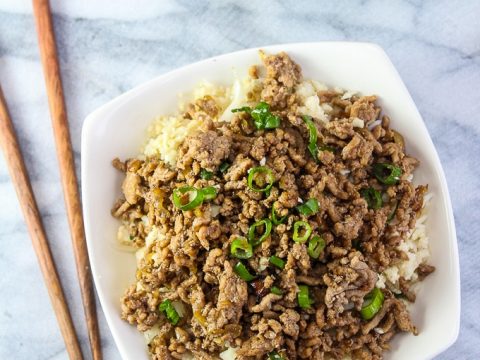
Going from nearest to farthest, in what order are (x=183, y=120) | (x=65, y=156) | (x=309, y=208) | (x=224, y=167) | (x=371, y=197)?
(x=309, y=208) → (x=224, y=167) → (x=371, y=197) → (x=183, y=120) → (x=65, y=156)

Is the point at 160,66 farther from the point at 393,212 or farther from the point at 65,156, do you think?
the point at 393,212

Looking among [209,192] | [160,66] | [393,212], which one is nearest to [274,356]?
[209,192]

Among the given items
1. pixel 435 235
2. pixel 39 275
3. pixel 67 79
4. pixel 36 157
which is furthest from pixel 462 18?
pixel 39 275

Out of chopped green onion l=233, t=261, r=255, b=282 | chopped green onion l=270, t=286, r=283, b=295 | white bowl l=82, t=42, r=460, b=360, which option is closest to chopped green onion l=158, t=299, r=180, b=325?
white bowl l=82, t=42, r=460, b=360

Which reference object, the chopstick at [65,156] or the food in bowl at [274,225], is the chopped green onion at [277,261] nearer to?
the food in bowl at [274,225]

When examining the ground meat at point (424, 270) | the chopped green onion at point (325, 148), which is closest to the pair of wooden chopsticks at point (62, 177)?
the chopped green onion at point (325, 148)

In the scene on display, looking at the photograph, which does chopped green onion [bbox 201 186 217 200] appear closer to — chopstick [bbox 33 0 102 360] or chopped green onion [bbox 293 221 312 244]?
chopped green onion [bbox 293 221 312 244]
